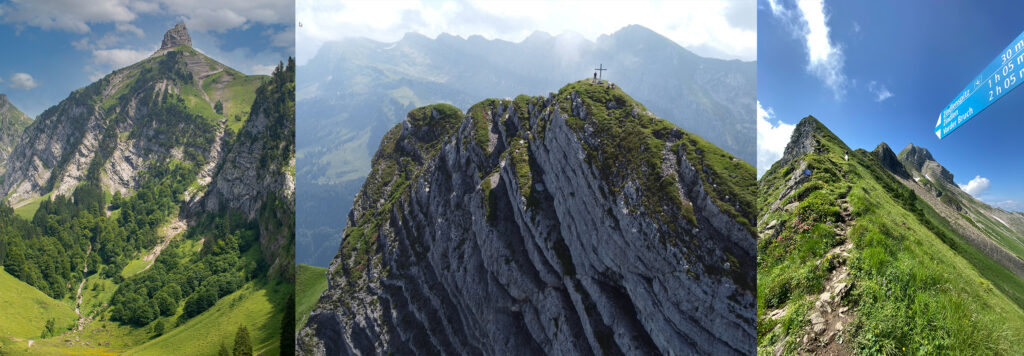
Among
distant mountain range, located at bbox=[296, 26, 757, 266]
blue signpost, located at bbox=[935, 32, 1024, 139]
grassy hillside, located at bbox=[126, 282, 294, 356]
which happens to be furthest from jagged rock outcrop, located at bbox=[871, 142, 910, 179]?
distant mountain range, located at bbox=[296, 26, 757, 266]

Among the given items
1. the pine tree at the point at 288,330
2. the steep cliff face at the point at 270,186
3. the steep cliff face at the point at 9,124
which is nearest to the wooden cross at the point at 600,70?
the steep cliff face at the point at 270,186

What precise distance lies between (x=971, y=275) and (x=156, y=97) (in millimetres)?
11895

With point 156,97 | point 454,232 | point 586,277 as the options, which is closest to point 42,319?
point 156,97

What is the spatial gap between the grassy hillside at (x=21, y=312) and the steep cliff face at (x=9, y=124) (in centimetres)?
158

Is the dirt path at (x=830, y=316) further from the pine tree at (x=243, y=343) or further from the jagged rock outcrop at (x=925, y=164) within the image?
the pine tree at (x=243, y=343)

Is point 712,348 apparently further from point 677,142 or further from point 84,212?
point 84,212

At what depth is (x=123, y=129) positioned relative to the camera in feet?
19.1

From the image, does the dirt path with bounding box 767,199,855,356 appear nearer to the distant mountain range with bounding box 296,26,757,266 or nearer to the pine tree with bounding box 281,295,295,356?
the pine tree with bounding box 281,295,295,356

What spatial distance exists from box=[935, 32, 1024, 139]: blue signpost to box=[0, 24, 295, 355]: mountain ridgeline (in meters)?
6.75

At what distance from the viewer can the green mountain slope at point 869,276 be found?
2.43m

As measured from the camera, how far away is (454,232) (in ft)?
101

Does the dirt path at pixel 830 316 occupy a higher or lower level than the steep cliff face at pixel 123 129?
lower

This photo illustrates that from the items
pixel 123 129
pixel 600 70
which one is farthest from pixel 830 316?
pixel 600 70

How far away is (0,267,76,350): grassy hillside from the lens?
341 cm
